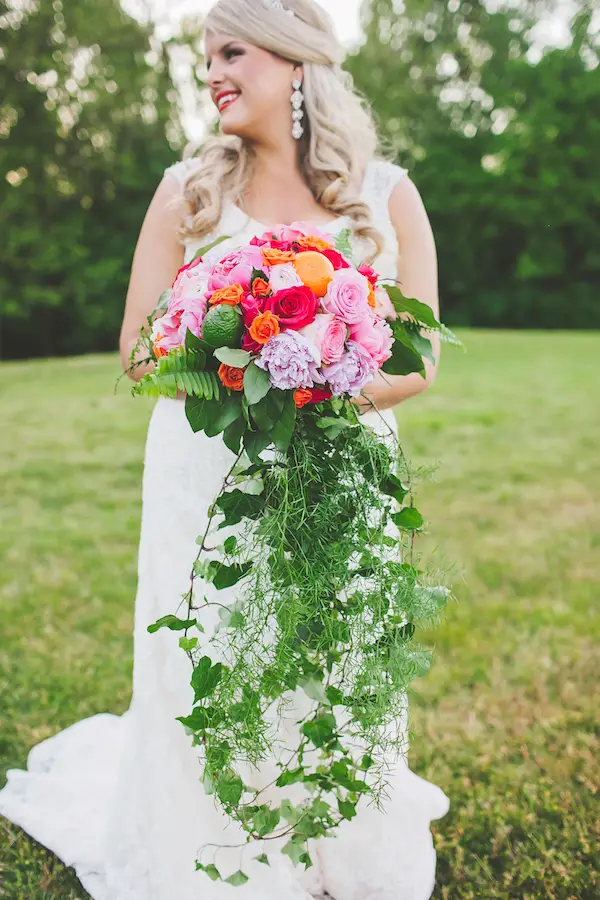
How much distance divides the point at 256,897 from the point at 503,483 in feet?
19.6

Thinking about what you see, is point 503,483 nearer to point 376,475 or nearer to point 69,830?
point 69,830

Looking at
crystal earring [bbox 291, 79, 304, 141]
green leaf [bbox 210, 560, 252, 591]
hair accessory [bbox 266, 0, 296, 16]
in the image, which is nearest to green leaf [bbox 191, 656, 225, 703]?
green leaf [bbox 210, 560, 252, 591]

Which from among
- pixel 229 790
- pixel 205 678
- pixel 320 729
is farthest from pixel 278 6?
pixel 229 790

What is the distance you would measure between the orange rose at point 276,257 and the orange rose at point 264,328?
0.53 feet

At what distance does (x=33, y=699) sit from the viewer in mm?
3990

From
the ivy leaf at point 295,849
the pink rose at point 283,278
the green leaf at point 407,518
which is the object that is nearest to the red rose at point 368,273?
the pink rose at point 283,278

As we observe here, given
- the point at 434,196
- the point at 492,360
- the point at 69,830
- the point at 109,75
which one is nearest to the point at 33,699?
Result: the point at 69,830

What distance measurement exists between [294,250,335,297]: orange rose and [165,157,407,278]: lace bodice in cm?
81

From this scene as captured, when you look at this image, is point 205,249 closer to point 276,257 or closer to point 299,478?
point 276,257

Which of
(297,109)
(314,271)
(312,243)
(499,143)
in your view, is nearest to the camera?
(314,271)

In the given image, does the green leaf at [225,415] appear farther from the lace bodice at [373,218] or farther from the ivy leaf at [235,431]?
the lace bodice at [373,218]

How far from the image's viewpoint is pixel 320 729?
83.6 inches

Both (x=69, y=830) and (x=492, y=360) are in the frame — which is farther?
(x=492, y=360)

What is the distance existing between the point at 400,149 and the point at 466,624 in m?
27.5
